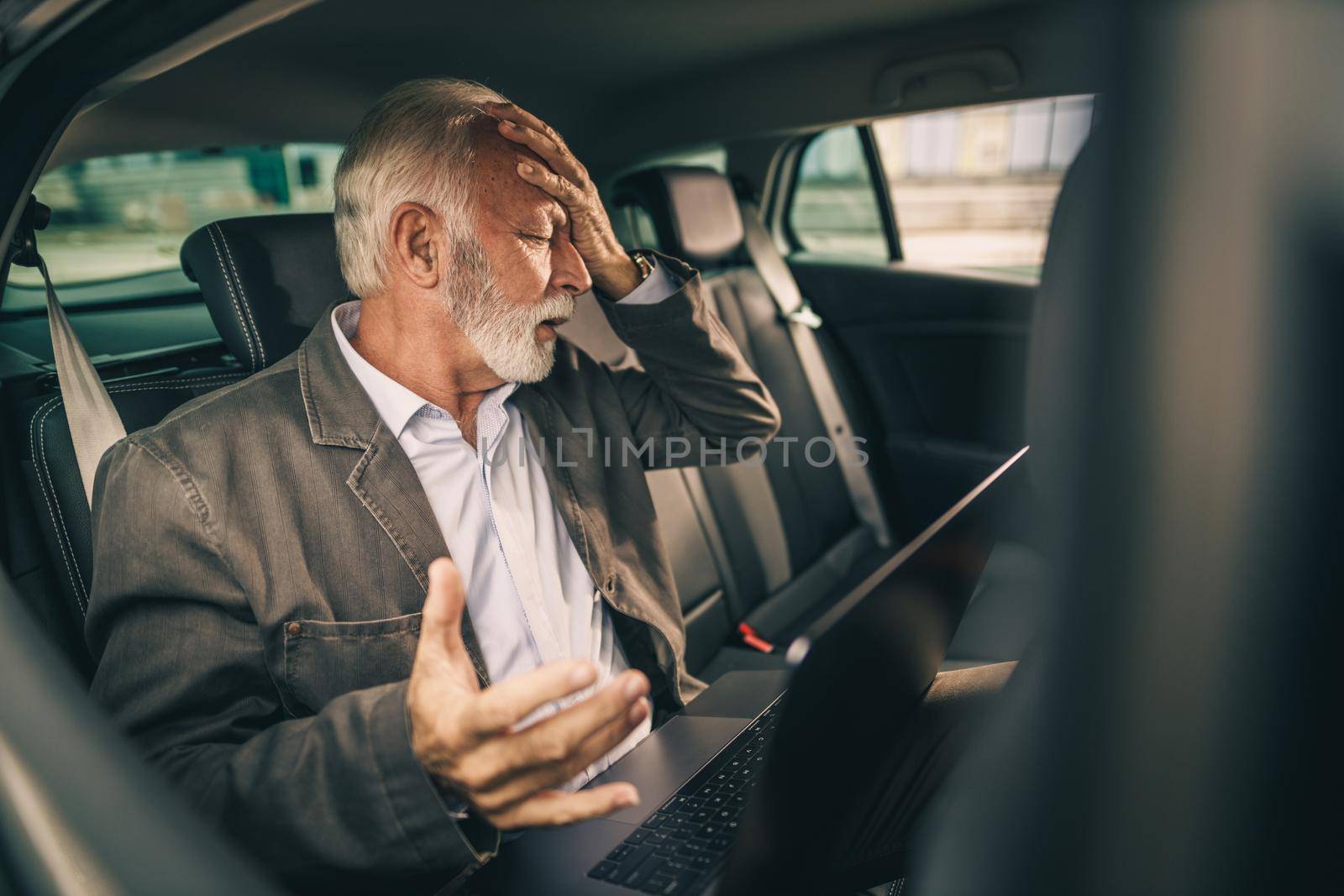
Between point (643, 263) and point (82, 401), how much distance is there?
2.77 feet

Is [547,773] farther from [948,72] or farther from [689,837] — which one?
[948,72]

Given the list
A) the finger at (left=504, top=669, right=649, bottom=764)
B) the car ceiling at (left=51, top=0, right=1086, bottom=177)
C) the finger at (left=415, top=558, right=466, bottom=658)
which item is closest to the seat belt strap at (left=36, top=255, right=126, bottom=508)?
the car ceiling at (left=51, top=0, right=1086, bottom=177)

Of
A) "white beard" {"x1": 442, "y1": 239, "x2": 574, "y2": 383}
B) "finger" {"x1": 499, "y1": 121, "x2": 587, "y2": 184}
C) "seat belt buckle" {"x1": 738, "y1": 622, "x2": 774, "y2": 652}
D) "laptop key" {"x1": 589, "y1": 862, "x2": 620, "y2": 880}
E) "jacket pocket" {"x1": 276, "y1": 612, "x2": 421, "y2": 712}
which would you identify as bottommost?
"seat belt buckle" {"x1": 738, "y1": 622, "x2": 774, "y2": 652}

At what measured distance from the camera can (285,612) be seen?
1.00 m

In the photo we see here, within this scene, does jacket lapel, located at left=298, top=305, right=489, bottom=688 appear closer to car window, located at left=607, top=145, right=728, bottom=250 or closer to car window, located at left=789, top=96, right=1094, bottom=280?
car window, located at left=607, top=145, right=728, bottom=250

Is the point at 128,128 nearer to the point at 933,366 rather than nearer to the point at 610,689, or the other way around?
the point at 610,689

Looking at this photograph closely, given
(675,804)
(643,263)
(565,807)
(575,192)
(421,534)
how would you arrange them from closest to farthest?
(565,807) < (675,804) < (421,534) < (575,192) < (643,263)

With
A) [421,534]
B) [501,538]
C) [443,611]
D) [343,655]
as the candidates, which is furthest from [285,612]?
[443,611]

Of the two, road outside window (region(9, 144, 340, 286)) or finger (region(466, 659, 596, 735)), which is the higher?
road outside window (region(9, 144, 340, 286))

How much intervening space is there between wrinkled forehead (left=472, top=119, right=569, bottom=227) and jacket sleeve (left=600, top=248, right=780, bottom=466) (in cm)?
28

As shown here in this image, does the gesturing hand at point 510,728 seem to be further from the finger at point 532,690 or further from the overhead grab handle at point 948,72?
the overhead grab handle at point 948,72

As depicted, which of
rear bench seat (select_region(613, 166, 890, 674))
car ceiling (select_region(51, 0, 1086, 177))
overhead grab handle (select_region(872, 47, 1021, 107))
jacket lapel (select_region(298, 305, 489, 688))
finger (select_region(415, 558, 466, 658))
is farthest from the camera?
overhead grab handle (select_region(872, 47, 1021, 107))

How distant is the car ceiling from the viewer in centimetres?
166

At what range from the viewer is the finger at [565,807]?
65 cm
